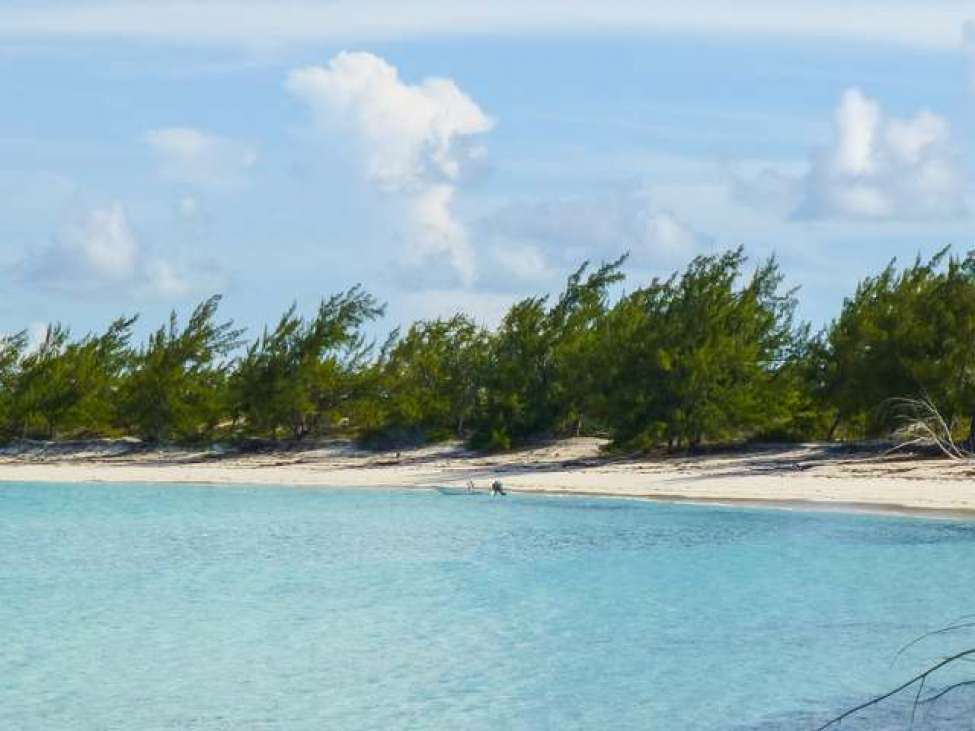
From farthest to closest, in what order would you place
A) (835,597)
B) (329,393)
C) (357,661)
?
(329,393) → (835,597) → (357,661)

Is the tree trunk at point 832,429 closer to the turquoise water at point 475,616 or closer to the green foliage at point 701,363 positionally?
the green foliage at point 701,363

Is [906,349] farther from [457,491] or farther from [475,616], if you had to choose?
[475,616]

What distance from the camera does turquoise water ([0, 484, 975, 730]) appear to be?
547 inches

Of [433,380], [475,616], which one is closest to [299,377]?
[433,380]

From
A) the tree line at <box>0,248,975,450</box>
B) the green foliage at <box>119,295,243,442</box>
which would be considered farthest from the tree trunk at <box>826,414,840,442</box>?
the green foliage at <box>119,295,243,442</box>

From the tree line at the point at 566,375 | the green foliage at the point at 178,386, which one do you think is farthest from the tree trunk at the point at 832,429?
the green foliage at the point at 178,386

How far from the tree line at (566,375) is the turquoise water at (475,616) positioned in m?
7.77

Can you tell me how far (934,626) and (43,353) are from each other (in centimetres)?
3797

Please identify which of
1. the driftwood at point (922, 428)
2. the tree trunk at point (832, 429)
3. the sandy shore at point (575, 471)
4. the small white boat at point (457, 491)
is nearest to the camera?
the sandy shore at point (575, 471)

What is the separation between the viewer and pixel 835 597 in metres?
20.4

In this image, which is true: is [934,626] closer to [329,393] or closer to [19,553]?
[19,553]

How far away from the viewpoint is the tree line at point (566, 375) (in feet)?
122

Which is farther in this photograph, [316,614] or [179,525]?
[179,525]

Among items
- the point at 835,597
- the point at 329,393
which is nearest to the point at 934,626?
the point at 835,597
